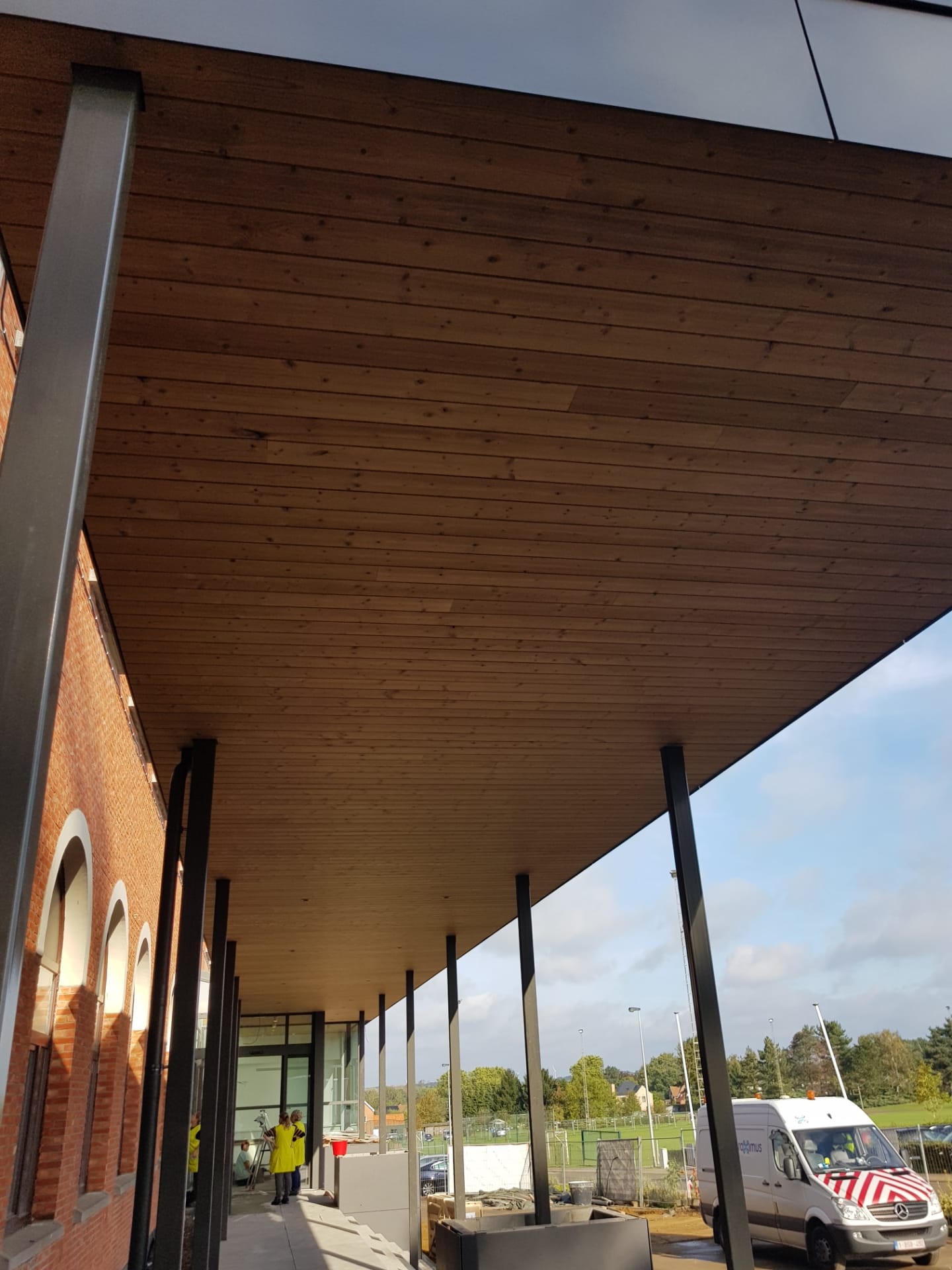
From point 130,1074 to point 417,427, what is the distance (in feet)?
28.4

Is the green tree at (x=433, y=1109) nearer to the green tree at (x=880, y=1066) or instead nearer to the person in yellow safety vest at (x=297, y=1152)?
the green tree at (x=880, y=1066)

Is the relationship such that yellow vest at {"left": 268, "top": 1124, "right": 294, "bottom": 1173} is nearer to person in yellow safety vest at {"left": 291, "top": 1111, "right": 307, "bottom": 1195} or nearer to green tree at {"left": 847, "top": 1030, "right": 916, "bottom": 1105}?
person in yellow safety vest at {"left": 291, "top": 1111, "right": 307, "bottom": 1195}

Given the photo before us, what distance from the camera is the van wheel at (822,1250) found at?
38.5ft

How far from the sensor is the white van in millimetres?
11594

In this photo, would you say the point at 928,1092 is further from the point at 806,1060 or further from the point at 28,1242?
the point at 806,1060

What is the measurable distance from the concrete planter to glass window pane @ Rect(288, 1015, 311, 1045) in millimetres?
18714

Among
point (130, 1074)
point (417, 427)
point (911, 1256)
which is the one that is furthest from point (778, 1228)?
point (417, 427)

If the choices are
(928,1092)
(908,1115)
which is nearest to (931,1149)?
(928,1092)

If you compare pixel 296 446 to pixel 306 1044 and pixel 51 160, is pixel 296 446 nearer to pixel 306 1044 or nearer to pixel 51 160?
pixel 51 160

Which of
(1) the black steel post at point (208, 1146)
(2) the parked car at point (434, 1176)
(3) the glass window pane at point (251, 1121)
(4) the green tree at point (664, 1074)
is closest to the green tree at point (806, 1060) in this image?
(4) the green tree at point (664, 1074)

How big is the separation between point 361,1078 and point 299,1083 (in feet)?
9.35

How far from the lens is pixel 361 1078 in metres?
27.0

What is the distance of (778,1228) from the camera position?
12.9 meters

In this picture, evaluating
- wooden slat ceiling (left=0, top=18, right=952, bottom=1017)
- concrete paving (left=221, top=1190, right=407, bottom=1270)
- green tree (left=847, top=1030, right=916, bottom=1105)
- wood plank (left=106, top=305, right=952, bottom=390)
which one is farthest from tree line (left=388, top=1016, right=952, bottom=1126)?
wood plank (left=106, top=305, right=952, bottom=390)
